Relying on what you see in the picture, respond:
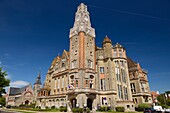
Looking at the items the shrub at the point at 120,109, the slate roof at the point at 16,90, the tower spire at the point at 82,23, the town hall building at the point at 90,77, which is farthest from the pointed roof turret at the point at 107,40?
Result: the slate roof at the point at 16,90

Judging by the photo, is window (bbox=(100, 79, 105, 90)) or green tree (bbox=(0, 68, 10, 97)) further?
window (bbox=(100, 79, 105, 90))

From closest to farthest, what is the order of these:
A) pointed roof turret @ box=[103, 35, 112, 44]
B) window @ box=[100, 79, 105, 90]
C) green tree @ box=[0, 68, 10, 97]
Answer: green tree @ box=[0, 68, 10, 97] < window @ box=[100, 79, 105, 90] < pointed roof turret @ box=[103, 35, 112, 44]

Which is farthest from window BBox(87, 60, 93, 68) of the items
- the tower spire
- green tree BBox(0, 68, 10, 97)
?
green tree BBox(0, 68, 10, 97)

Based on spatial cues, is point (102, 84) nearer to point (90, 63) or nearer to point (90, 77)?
point (90, 77)

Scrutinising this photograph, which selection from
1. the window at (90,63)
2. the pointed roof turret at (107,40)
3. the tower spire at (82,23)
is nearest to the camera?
the window at (90,63)

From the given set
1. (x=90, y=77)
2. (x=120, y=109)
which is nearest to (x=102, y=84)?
(x=90, y=77)

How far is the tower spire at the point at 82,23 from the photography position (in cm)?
4744

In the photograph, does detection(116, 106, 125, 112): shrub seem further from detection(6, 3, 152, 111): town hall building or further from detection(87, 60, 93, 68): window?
detection(87, 60, 93, 68): window

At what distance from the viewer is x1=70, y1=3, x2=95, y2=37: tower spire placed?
4744cm

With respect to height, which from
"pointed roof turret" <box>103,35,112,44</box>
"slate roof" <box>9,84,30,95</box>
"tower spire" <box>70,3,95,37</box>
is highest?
"tower spire" <box>70,3,95,37</box>

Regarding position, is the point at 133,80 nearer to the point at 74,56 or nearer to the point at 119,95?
the point at 119,95

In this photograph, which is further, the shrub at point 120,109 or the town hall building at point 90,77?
the town hall building at point 90,77

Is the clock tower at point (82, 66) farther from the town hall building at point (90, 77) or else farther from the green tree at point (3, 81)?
the green tree at point (3, 81)

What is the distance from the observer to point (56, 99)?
48.2 metres
